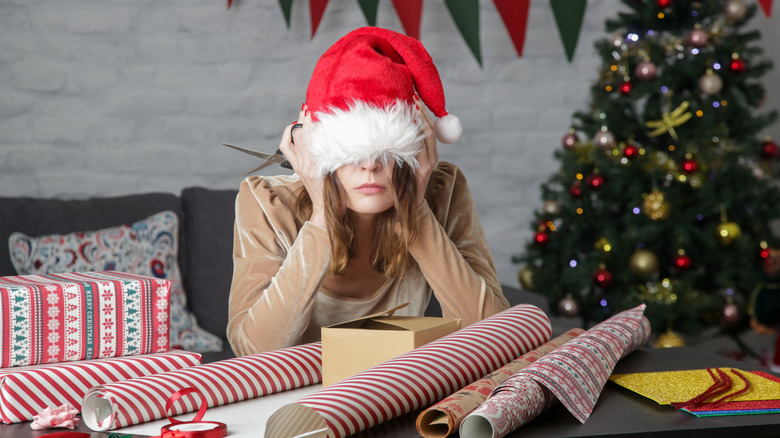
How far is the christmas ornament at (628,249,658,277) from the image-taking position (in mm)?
2561

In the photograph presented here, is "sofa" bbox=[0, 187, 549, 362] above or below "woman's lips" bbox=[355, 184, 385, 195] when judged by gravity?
below

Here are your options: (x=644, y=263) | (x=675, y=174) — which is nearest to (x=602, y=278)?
(x=644, y=263)

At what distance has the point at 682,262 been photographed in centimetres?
255

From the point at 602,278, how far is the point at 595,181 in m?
0.34

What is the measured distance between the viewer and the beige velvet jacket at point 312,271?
1044 millimetres

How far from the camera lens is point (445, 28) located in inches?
117

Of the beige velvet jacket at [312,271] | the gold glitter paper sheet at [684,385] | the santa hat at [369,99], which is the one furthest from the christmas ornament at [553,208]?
the gold glitter paper sheet at [684,385]

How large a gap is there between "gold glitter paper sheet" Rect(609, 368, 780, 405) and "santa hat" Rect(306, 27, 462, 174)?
0.39 meters

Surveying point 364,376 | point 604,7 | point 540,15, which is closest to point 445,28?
point 540,15

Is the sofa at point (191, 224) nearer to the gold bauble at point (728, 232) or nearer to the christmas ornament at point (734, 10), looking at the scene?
the gold bauble at point (728, 232)

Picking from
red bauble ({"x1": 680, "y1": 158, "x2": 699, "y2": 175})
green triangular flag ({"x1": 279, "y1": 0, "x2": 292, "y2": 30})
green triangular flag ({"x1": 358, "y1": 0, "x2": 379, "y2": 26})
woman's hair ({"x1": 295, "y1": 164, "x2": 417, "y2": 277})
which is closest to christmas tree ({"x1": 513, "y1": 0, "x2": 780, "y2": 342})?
red bauble ({"x1": 680, "y1": 158, "x2": 699, "y2": 175})

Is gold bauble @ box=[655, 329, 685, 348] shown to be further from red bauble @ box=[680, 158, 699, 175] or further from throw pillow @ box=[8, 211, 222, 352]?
throw pillow @ box=[8, 211, 222, 352]

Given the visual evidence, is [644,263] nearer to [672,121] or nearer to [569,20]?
[672,121]

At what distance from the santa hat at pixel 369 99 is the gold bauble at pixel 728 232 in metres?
1.91
